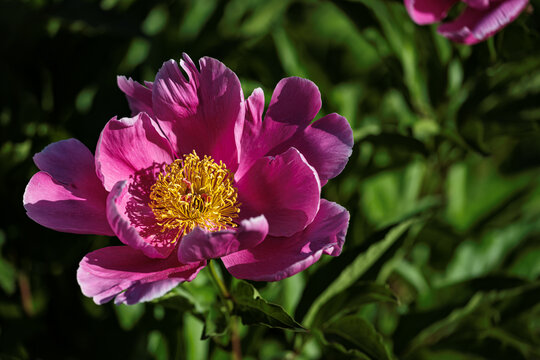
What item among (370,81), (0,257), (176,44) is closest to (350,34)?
(370,81)

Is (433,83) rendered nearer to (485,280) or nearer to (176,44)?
(485,280)

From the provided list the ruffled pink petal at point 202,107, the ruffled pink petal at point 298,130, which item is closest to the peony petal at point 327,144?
the ruffled pink petal at point 298,130

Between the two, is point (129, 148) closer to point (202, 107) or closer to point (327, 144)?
point (202, 107)

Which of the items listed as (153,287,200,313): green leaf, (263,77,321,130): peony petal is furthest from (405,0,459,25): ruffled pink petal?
(153,287,200,313): green leaf

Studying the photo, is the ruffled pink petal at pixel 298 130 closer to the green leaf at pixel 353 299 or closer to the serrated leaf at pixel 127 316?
the green leaf at pixel 353 299

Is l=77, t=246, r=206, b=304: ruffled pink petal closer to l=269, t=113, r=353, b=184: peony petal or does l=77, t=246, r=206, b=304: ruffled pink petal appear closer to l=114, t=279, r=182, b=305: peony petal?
l=114, t=279, r=182, b=305: peony petal

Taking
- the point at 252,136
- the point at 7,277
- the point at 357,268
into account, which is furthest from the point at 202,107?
the point at 7,277
